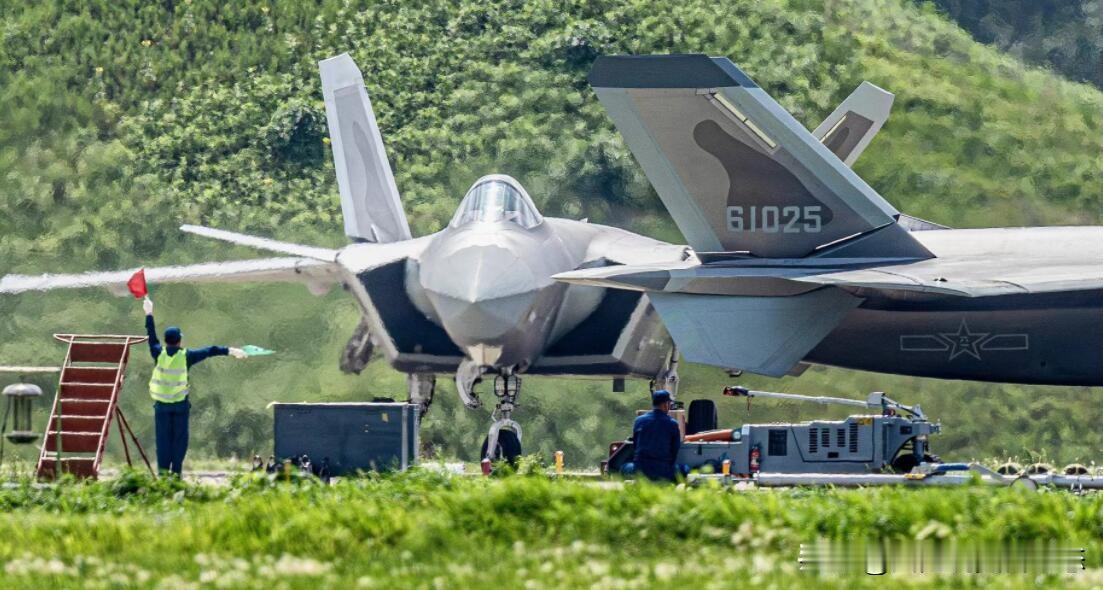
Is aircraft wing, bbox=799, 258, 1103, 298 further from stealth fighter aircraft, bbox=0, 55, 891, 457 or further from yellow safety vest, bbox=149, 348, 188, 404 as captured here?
yellow safety vest, bbox=149, 348, 188, 404

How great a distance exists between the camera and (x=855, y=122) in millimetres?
26656

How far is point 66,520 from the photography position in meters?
10.9

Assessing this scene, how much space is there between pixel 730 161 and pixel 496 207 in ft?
13.2

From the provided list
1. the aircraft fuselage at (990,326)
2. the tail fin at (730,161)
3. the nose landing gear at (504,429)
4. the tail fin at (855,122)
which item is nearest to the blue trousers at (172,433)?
the tail fin at (730,161)

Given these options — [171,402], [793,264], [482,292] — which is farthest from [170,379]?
[793,264]

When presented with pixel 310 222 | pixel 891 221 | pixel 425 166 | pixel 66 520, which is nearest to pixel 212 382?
pixel 310 222

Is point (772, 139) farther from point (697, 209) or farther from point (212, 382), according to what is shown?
point (212, 382)

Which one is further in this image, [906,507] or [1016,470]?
[1016,470]

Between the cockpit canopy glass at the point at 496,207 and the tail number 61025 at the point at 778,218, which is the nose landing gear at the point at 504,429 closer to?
the cockpit canopy glass at the point at 496,207

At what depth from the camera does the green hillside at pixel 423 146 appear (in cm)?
3172

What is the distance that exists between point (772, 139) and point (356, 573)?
11144mm

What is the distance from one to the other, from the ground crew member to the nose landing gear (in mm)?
7348

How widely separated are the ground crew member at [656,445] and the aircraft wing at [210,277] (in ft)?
38.0

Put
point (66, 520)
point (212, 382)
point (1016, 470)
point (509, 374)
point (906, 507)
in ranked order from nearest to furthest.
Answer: point (906, 507) → point (66, 520) → point (1016, 470) → point (509, 374) → point (212, 382)
